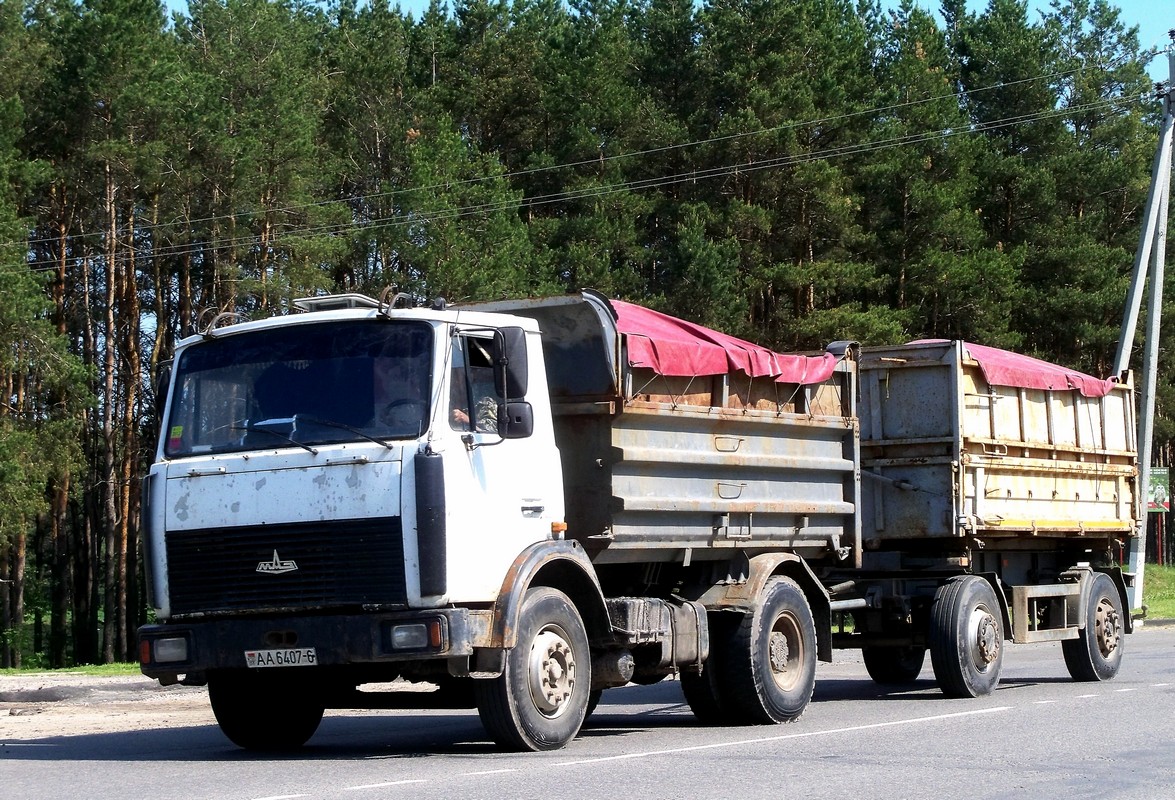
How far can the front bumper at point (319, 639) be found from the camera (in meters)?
9.62

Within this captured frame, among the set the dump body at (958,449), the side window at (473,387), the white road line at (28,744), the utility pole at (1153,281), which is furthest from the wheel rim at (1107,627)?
the utility pole at (1153,281)

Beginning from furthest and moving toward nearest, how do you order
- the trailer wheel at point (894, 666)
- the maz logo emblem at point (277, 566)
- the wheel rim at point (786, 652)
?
the trailer wheel at point (894, 666) → the wheel rim at point (786, 652) → the maz logo emblem at point (277, 566)

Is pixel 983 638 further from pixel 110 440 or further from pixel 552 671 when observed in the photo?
pixel 110 440

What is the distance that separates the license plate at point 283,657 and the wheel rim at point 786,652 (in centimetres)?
403

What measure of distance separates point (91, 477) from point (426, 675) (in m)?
39.2

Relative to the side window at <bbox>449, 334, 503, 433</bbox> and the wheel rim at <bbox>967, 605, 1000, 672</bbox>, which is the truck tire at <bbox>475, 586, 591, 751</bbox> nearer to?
the side window at <bbox>449, 334, 503, 433</bbox>

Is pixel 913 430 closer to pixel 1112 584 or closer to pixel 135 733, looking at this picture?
pixel 1112 584

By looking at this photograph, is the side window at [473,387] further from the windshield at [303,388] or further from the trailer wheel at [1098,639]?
the trailer wheel at [1098,639]

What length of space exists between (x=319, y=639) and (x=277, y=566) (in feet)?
1.75

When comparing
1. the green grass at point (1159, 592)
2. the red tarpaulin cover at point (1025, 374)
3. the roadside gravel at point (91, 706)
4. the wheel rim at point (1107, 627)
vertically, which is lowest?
the green grass at point (1159, 592)

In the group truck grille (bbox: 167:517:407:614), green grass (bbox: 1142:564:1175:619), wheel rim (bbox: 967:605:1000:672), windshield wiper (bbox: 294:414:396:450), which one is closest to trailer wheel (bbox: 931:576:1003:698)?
wheel rim (bbox: 967:605:1000:672)

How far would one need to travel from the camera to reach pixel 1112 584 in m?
17.5

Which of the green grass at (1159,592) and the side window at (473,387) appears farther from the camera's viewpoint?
the green grass at (1159,592)

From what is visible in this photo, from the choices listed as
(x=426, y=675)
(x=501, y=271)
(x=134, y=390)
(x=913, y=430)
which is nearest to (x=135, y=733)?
(x=426, y=675)
